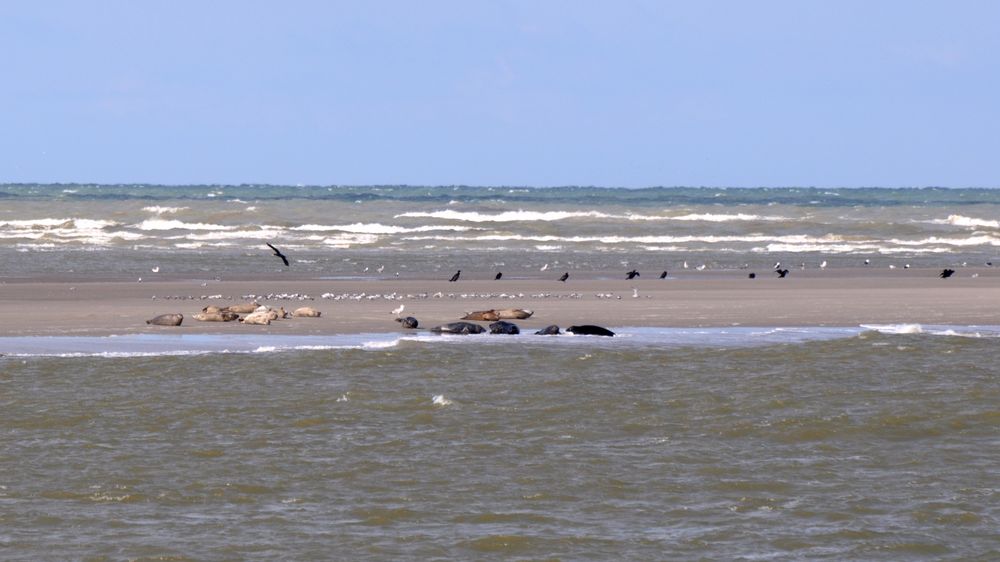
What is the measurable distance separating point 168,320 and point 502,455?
9.86 m

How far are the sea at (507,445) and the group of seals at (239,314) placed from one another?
162cm

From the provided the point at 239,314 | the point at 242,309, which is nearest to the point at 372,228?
the point at 242,309

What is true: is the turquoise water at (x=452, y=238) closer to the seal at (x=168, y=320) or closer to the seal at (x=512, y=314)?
the seal at (x=512, y=314)

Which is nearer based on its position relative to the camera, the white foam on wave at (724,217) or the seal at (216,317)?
the seal at (216,317)

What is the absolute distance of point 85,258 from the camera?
116 ft

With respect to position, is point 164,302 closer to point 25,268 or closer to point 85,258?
point 25,268

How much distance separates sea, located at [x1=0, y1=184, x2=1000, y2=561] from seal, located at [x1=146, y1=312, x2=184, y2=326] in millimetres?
1495

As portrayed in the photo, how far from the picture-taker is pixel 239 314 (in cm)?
1941

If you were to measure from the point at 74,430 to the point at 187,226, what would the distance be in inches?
1894

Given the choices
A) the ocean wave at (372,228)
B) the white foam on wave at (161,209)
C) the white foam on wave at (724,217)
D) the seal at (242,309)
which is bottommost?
the ocean wave at (372,228)

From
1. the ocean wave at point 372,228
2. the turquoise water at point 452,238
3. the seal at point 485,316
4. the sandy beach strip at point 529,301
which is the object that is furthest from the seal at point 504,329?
the ocean wave at point 372,228

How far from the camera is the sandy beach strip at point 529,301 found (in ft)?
62.3

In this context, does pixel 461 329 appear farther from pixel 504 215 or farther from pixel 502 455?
pixel 504 215

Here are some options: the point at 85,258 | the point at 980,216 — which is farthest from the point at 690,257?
the point at 980,216
